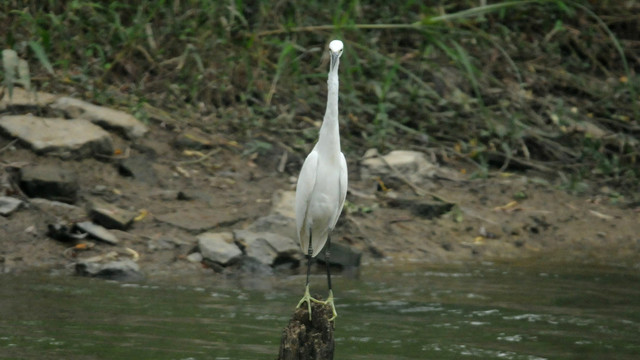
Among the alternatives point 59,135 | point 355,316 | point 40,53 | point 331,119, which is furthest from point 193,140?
point 331,119

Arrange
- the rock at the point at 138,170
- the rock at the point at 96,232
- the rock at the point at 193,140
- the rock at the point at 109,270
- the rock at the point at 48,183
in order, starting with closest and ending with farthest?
the rock at the point at 109,270
the rock at the point at 96,232
the rock at the point at 48,183
the rock at the point at 138,170
the rock at the point at 193,140

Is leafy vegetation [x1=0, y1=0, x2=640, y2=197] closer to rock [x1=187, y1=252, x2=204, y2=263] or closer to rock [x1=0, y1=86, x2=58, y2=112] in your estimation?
rock [x1=0, y1=86, x2=58, y2=112]

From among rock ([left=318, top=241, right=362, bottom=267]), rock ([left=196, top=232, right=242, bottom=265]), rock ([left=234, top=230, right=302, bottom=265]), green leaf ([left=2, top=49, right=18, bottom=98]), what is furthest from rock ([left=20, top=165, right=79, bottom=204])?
rock ([left=318, top=241, right=362, bottom=267])

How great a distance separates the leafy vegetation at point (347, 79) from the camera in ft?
30.4

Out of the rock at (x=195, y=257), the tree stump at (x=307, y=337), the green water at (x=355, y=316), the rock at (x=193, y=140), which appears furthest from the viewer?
the rock at (x=193, y=140)

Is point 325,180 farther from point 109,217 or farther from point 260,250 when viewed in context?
point 109,217

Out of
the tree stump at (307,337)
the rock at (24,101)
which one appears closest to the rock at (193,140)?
the rock at (24,101)

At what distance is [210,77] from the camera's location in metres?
9.54

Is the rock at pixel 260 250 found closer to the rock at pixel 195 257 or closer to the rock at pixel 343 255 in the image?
the rock at pixel 195 257

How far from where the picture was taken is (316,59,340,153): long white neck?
16.8 feet

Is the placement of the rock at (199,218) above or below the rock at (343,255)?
above

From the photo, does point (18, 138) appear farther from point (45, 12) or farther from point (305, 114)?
point (305, 114)

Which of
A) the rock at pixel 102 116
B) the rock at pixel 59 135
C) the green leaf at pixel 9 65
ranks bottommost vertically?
the rock at pixel 59 135

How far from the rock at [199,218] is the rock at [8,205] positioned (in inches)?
42.3
